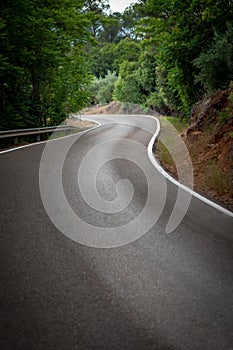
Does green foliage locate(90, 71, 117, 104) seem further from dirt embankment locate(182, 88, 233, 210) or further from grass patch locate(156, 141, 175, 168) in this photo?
grass patch locate(156, 141, 175, 168)

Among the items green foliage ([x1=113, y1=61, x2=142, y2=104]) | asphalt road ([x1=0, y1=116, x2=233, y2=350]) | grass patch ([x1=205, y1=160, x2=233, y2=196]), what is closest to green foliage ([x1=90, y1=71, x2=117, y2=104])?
green foliage ([x1=113, y1=61, x2=142, y2=104])

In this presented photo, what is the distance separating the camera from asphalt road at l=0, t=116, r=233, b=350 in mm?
2316

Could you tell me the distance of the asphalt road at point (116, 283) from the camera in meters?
2.32

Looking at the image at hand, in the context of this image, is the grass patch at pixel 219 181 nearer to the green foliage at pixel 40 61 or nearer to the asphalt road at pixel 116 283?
the asphalt road at pixel 116 283

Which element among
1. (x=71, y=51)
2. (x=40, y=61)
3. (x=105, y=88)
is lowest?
(x=105, y=88)

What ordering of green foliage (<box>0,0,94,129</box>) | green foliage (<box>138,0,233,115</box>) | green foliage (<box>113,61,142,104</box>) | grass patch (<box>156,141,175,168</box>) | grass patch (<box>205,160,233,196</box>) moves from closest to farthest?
grass patch (<box>205,160,233,196</box>)
grass patch (<box>156,141,175,168</box>)
green foliage (<box>0,0,94,129</box>)
green foliage (<box>138,0,233,115</box>)
green foliage (<box>113,61,142,104</box>)

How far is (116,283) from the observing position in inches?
117

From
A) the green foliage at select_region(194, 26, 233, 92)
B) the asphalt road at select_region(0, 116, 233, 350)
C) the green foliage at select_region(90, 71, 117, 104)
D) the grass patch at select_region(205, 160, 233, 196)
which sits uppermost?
the green foliage at select_region(194, 26, 233, 92)

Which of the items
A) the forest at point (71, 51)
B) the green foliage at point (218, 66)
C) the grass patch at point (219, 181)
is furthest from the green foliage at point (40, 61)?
the grass patch at point (219, 181)

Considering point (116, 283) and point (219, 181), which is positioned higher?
point (116, 283)

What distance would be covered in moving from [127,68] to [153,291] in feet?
159

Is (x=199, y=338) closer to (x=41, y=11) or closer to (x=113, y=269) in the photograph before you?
(x=113, y=269)

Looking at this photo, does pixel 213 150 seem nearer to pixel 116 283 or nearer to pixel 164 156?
pixel 164 156

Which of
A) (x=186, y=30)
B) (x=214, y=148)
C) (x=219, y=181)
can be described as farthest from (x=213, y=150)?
(x=186, y=30)
